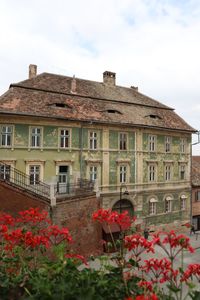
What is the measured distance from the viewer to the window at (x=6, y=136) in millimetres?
18156

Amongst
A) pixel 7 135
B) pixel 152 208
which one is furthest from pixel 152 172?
pixel 7 135

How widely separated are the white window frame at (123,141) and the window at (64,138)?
5277mm

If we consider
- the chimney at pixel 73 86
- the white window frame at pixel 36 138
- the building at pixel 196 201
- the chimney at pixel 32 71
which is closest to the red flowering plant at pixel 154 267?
the white window frame at pixel 36 138

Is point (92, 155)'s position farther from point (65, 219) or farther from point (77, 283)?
point (77, 283)

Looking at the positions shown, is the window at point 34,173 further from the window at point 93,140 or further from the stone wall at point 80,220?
the window at point 93,140

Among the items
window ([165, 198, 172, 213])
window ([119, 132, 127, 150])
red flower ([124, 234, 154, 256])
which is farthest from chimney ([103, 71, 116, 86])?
red flower ([124, 234, 154, 256])

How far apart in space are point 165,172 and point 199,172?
7.63 meters

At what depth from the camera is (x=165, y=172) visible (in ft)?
85.6

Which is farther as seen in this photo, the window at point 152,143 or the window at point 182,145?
the window at point 182,145

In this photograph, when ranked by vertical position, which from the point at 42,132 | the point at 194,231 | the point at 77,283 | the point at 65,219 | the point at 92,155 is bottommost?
the point at 194,231

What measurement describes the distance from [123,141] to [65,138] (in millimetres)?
5857

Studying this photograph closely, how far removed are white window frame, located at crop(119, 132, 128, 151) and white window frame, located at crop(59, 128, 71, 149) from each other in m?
5.18

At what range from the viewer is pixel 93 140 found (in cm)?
2200

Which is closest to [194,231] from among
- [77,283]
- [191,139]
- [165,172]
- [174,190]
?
[174,190]
